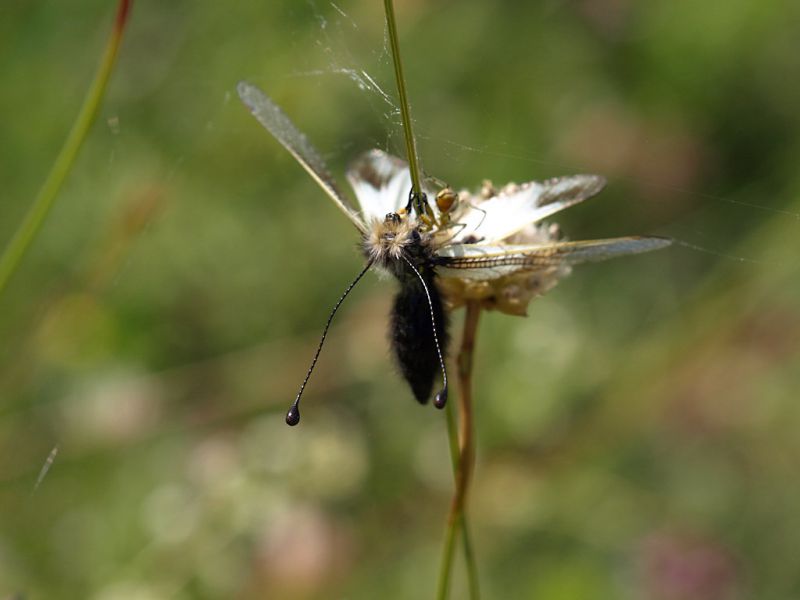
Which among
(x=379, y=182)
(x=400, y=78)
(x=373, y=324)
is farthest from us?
(x=373, y=324)

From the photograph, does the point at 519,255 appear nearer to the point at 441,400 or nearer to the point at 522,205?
the point at 522,205

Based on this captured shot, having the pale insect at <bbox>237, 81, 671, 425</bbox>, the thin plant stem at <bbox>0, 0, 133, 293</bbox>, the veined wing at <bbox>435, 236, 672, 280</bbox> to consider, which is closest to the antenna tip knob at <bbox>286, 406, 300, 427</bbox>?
the pale insect at <bbox>237, 81, 671, 425</bbox>

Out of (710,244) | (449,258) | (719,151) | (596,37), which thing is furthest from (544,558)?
(596,37)

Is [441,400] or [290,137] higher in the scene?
[290,137]

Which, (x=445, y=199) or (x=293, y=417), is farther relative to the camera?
(x=445, y=199)

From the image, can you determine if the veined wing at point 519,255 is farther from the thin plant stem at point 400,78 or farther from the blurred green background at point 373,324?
the blurred green background at point 373,324

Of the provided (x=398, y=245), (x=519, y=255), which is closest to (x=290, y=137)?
(x=398, y=245)

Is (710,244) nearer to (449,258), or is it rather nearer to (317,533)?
(317,533)

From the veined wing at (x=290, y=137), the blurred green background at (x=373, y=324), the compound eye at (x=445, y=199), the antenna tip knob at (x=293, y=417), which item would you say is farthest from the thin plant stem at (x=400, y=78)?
the blurred green background at (x=373, y=324)
